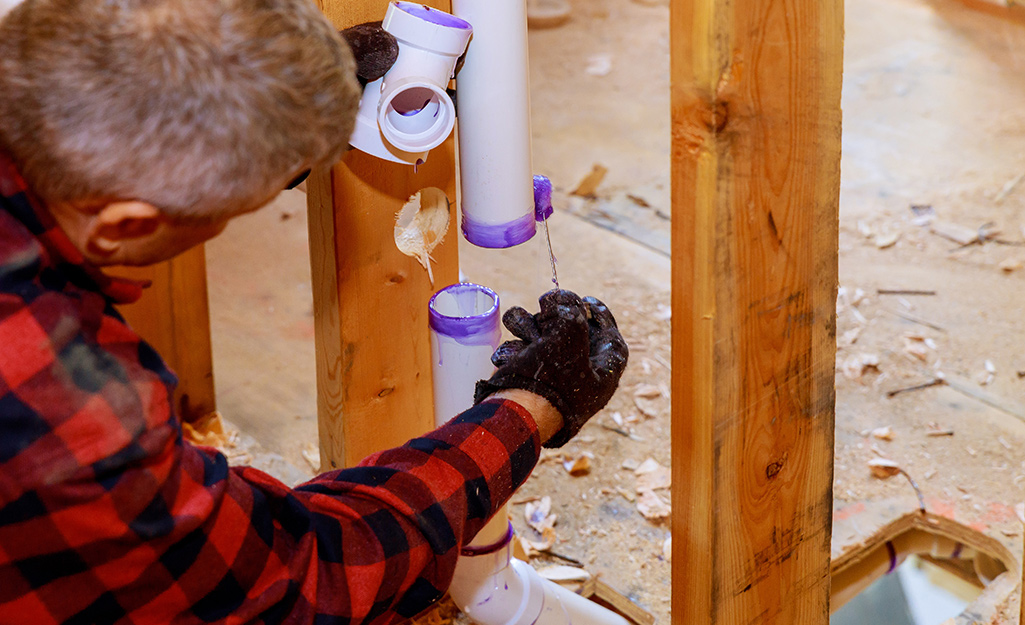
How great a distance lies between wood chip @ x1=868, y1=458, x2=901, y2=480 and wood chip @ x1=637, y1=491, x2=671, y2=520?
0.55 m

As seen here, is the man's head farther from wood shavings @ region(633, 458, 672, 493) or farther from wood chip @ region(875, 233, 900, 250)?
wood chip @ region(875, 233, 900, 250)

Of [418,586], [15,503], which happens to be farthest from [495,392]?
[15,503]

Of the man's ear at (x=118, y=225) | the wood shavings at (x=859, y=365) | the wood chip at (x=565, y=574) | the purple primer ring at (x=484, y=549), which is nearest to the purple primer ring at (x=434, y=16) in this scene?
the man's ear at (x=118, y=225)

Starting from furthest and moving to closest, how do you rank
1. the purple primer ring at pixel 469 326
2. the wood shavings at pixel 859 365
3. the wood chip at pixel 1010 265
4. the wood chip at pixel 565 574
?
1. the wood chip at pixel 1010 265
2. the wood shavings at pixel 859 365
3. the wood chip at pixel 565 574
4. the purple primer ring at pixel 469 326

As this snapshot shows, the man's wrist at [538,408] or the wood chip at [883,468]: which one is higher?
the man's wrist at [538,408]

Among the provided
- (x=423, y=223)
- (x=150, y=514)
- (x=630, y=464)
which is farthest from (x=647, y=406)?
(x=150, y=514)

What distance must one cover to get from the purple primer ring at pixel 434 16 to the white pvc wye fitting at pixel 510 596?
95 centimetres

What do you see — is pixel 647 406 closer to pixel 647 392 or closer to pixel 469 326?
pixel 647 392

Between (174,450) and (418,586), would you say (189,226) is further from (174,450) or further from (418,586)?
(418,586)

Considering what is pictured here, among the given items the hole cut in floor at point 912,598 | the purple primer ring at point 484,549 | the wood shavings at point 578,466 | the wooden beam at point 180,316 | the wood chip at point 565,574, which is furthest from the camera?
the wood shavings at point 578,466

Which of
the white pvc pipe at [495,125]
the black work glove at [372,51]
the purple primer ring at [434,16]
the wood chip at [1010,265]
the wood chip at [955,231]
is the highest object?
the purple primer ring at [434,16]

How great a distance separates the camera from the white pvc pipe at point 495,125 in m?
1.43

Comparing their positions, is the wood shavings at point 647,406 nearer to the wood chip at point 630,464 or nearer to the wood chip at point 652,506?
the wood chip at point 630,464

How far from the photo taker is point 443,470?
124cm
